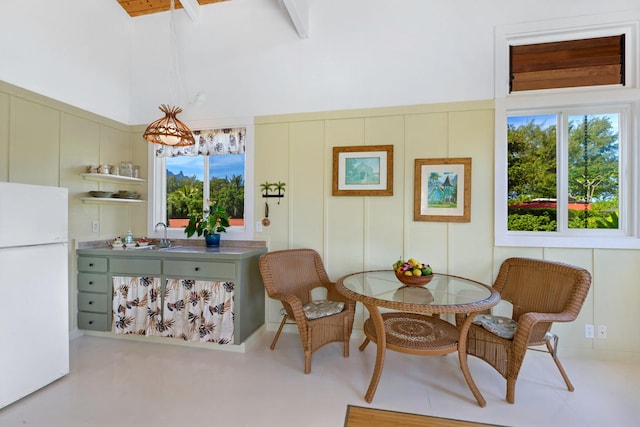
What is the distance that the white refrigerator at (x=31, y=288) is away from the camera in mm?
1787

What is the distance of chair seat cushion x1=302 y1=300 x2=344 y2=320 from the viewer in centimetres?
233

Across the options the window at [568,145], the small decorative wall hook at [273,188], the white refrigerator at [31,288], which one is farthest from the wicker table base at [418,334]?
the white refrigerator at [31,288]

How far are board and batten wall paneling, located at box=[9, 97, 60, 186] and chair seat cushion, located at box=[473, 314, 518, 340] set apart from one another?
4007 mm

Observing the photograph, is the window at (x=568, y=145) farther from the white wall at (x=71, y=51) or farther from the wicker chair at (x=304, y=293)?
the white wall at (x=71, y=51)

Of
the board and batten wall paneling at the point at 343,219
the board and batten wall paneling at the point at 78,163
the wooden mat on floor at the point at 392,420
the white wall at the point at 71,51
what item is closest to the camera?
the wooden mat on floor at the point at 392,420

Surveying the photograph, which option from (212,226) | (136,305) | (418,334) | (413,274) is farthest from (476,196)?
(136,305)

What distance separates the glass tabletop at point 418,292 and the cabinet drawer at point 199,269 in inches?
42.1

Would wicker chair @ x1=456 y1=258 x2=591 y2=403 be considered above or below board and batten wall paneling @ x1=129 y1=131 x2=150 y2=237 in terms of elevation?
below

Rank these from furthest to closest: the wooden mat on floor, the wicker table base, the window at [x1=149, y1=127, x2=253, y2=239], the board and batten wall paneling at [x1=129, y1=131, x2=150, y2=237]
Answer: the board and batten wall paneling at [x1=129, y1=131, x2=150, y2=237], the window at [x1=149, y1=127, x2=253, y2=239], the wicker table base, the wooden mat on floor

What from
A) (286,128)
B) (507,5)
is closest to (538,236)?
(507,5)

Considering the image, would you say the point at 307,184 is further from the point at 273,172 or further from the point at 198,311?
the point at 198,311

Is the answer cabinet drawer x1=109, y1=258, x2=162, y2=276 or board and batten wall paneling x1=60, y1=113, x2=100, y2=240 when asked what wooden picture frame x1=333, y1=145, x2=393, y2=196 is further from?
board and batten wall paneling x1=60, y1=113, x2=100, y2=240

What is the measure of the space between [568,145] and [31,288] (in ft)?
15.0

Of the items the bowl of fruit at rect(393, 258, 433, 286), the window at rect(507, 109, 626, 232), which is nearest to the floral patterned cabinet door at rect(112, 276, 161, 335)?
the bowl of fruit at rect(393, 258, 433, 286)
